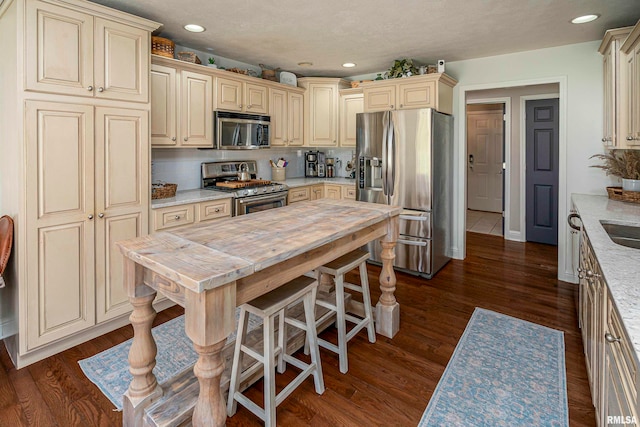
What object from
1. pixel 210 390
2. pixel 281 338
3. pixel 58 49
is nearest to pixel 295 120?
pixel 58 49

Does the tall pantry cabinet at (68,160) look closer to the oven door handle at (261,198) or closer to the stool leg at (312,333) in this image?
the oven door handle at (261,198)

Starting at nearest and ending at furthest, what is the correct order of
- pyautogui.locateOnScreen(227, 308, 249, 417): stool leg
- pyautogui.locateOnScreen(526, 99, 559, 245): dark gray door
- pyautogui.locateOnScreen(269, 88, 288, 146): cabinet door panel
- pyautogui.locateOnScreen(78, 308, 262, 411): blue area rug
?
pyautogui.locateOnScreen(227, 308, 249, 417): stool leg → pyautogui.locateOnScreen(78, 308, 262, 411): blue area rug → pyautogui.locateOnScreen(269, 88, 288, 146): cabinet door panel → pyautogui.locateOnScreen(526, 99, 559, 245): dark gray door

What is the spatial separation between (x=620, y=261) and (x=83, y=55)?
3.18 m

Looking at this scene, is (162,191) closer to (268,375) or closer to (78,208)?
(78,208)

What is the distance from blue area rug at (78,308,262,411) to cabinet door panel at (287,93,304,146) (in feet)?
9.30

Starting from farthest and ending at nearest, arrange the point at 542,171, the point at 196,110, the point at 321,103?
the point at 542,171 → the point at 321,103 → the point at 196,110

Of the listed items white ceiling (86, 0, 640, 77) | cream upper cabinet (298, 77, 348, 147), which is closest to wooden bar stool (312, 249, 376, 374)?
white ceiling (86, 0, 640, 77)

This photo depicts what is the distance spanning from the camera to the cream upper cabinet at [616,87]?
2607mm

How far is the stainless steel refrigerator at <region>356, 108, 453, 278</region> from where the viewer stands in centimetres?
372

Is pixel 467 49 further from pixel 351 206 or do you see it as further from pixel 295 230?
pixel 295 230

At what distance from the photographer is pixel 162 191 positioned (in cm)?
316

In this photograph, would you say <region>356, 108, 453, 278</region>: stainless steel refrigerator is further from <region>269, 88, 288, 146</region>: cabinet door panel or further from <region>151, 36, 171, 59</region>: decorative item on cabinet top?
<region>151, 36, 171, 59</region>: decorative item on cabinet top

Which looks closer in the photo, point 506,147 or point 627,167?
point 627,167

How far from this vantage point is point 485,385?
2059 mm
